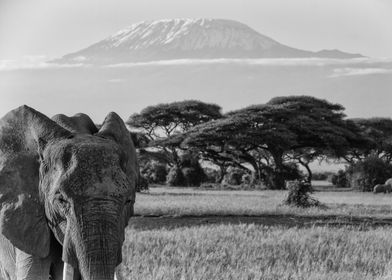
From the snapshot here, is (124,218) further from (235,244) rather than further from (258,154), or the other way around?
(258,154)

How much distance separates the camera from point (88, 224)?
392cm

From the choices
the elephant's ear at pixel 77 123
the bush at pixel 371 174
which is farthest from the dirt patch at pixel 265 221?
the bush at pixel 371 174

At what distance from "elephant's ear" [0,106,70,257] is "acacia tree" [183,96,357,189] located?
126 ft

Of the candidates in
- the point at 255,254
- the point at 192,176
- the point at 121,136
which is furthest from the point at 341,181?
the point at 121,136

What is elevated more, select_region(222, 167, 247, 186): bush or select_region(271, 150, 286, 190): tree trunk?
select_region(271, 150, 286, 190): tree trunk

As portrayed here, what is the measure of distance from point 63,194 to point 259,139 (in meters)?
40.1

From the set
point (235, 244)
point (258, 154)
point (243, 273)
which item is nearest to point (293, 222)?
point (235, 244)

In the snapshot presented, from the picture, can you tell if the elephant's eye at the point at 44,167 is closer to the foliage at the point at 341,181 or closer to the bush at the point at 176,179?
the bush at the point at 176,179

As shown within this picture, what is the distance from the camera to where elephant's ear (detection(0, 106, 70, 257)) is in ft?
15.2

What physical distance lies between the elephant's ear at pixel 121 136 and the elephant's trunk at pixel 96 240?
0.66m

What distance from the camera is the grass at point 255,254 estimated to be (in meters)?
9.14

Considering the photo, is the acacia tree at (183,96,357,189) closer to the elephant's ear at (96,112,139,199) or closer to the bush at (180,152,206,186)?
the bush at (180,152,206,186)

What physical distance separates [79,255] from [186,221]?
47.3ft

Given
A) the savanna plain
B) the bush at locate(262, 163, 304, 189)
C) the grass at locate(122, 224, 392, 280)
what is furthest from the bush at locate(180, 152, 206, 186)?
the grass at locate(122, 224, 392, 280)
